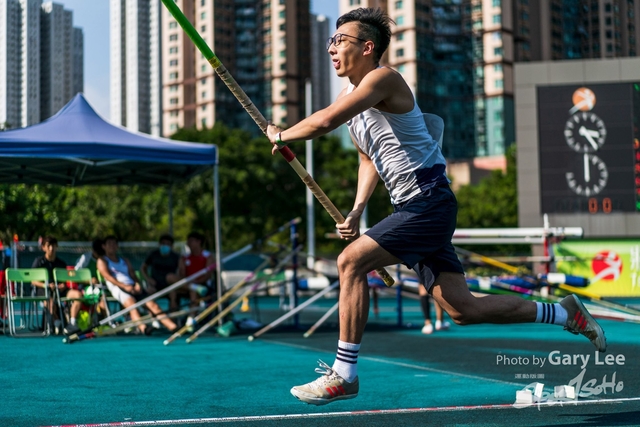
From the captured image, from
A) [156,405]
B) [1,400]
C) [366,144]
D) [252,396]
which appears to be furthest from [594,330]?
[1,400]

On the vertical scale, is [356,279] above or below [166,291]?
above

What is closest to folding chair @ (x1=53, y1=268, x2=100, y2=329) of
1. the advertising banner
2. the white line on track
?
the white line on track

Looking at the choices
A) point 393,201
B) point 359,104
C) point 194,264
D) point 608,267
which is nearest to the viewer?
point 359,104

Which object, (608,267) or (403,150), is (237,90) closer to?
(403,150)

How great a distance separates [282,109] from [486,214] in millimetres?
47182

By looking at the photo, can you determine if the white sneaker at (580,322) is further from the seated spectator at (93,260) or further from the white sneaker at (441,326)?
the seated spectator at (93,260)

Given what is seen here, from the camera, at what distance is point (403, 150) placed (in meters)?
4.21

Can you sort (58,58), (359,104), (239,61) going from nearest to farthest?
(359,104) → (58,58) → (239,61)

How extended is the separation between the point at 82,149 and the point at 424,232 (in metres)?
7.37

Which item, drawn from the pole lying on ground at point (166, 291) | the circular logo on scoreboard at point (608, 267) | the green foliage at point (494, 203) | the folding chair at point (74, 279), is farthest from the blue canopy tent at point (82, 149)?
the green foliage at point (494, 203)

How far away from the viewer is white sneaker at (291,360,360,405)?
13.0ft

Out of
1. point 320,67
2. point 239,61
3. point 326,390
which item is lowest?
point 326,390

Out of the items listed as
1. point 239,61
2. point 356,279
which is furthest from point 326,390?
point 239,61

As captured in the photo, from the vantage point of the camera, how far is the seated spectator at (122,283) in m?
11.1
